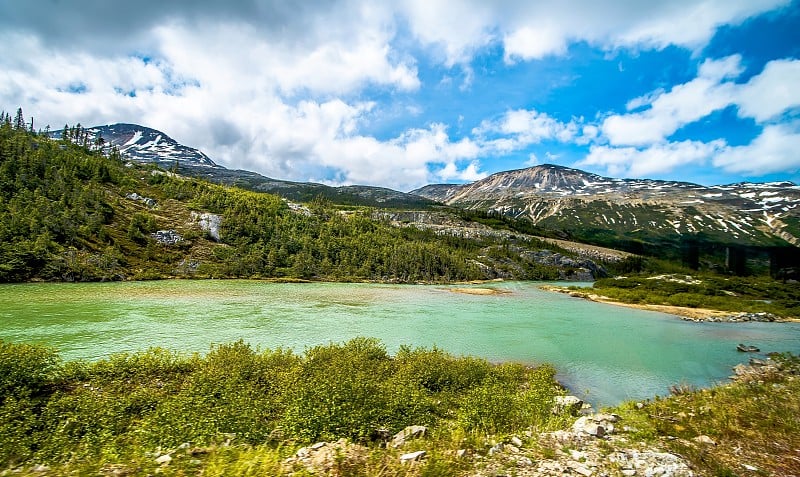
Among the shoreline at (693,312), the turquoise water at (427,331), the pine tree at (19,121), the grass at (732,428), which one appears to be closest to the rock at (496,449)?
the grass at (732,428)

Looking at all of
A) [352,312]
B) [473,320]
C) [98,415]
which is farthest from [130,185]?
[98,415]

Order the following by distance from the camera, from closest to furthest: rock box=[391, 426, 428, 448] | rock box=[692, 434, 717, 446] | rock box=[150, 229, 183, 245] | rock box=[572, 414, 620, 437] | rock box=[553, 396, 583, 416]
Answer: rock box=[692, 434, 717, 446] < rock box=[572, 414, 620, 437] < rock box=[391, 426, 428, 448] < rock box=[553, 396, 583, 416] < rock box=[150, 229, 183, 245]

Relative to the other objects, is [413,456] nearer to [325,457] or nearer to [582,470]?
[325,457]

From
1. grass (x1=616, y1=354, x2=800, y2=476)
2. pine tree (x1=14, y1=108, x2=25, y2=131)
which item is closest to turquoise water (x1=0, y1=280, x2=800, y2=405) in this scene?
grass (x1=616, y1=354, x2=800, y2=476)

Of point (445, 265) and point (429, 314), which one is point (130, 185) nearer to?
point (445, 265)

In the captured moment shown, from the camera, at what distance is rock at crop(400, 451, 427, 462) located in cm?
816

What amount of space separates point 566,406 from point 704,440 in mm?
6855

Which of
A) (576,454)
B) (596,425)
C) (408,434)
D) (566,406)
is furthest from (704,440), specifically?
(408,434)

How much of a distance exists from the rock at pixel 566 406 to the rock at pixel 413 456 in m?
9.38

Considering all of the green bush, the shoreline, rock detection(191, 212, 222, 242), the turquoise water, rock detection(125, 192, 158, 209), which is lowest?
the turquoise water

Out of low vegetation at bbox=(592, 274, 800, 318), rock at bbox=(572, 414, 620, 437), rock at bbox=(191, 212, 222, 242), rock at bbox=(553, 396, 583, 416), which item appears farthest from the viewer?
rock at bbox=(191, 212, 222, 242)

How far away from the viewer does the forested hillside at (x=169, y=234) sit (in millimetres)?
86719

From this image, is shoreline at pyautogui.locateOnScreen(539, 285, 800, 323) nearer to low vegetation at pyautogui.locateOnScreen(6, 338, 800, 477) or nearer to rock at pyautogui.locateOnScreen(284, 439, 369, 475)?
low vegetation at pyautogui.locateOnScreen(6, 338, 800, 477)

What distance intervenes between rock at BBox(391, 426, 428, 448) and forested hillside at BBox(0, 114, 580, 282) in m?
94.5
